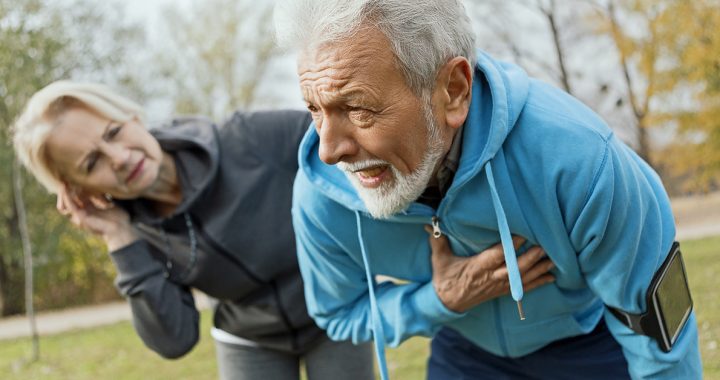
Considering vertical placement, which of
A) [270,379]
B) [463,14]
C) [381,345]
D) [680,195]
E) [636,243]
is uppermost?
[463,14]

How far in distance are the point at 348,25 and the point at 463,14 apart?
0.32 m

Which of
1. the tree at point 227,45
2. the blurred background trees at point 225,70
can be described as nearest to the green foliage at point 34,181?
the blurred background trees at point 225,70

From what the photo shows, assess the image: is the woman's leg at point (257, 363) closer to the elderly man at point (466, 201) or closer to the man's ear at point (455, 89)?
the elderly man at point (466, 201)

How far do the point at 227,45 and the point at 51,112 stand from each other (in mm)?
24821

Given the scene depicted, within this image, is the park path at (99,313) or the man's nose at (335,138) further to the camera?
Answer: the park path at (99,313)

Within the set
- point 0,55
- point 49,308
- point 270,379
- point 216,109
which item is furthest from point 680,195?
point 270,379

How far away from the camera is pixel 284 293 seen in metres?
3.23

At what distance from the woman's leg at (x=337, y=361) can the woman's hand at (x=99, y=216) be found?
90 cm

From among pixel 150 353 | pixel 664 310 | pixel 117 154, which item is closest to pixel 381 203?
pixel 664 310

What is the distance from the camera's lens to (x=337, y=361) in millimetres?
3365

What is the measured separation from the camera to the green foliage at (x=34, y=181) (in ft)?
46.2

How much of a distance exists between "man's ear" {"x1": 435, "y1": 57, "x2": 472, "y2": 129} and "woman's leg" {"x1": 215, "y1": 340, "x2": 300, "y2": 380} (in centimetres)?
175

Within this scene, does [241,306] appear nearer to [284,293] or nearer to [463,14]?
[284,293]

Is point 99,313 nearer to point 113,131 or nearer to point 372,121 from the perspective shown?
point 113,131
